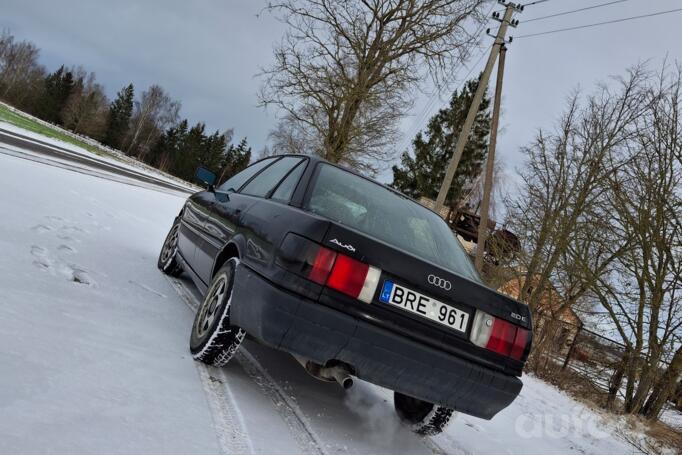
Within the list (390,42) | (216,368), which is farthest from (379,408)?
(390,42)

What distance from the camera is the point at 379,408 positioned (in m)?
3.29

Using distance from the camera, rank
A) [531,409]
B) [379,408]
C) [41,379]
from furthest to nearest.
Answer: [531,409]
[379,408]
[41,379]

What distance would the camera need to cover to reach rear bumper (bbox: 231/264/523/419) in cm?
215

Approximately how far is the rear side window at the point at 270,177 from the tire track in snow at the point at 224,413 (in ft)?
3.91

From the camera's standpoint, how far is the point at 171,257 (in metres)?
4.80

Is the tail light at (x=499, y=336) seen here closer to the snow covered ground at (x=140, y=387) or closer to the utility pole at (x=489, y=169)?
the snow covered ground at (x=140, y=387)

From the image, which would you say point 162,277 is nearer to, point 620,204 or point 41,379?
point 41,379

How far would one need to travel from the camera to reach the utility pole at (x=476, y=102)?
456 inches

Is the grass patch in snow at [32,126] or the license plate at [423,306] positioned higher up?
the license plate at [423,306]

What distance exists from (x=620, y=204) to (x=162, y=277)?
27.7 feet

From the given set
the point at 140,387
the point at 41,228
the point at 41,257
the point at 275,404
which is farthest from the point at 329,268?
the point at 41,228

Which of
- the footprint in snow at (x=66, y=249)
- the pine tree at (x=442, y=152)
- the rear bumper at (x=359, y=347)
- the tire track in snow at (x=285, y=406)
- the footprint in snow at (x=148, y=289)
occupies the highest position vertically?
the pine tree at (x=442, y=152)

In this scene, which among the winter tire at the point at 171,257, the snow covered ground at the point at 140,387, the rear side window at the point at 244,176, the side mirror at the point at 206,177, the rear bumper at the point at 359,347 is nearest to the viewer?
the snow covered ground at the point at 140,387

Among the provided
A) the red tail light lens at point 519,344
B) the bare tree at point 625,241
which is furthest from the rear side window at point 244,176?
the bare tree at point 625,241
